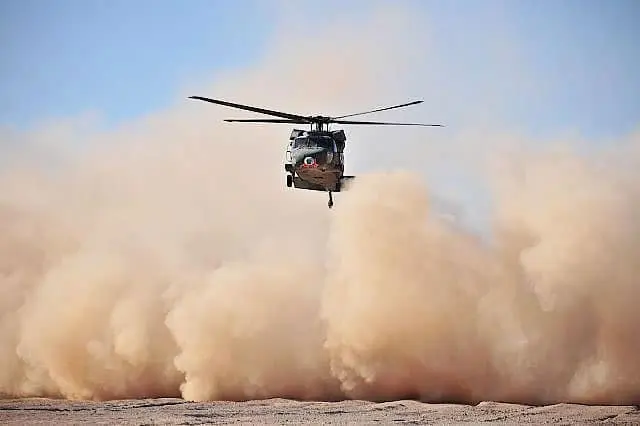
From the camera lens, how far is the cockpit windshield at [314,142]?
25.9 meters

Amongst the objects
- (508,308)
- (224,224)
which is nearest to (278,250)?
(224,224)

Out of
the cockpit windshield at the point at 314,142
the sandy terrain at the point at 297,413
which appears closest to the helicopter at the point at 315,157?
the cockpit windshield at the point at 314,142

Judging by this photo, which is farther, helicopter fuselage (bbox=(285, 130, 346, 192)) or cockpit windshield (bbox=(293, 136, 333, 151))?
cockpit windshield (bbox=(293, 136, 333, 151))

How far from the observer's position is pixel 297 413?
2203 centimetres

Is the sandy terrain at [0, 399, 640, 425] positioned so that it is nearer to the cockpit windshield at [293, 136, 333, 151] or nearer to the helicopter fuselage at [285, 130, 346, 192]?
the helicopter fuselage at [285, 130, 346, 192]

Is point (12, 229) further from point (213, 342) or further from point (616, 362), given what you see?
point (616, 362)

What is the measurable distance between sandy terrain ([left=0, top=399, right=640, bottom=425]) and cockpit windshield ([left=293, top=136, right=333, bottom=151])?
6.88 metres

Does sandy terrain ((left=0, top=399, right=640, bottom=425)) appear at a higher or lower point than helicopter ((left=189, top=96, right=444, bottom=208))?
lower

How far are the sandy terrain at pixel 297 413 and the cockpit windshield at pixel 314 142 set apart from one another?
6875 mm

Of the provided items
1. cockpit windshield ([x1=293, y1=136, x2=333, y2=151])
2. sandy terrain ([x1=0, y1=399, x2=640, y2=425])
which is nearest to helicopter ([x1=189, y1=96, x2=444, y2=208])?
cockpit windshield ([x1=293, y1=136, x2=333, y2=151])

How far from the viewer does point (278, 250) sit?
31672 mm

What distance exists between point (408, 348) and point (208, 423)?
6.94 m

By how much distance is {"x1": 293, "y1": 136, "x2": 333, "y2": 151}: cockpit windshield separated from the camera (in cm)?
2591

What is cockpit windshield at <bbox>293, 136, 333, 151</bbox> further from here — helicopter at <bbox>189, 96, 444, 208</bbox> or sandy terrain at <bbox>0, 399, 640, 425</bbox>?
sandy terrain at <bbox>0, 399, 640, 425</bbox>
